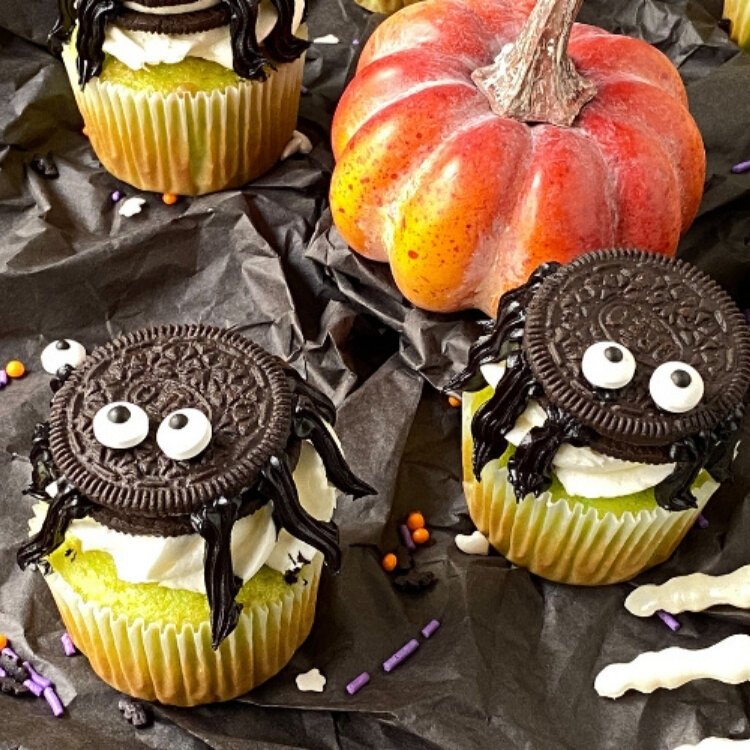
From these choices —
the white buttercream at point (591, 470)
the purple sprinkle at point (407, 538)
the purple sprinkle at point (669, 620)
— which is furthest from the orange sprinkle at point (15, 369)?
the purple sprinkle at point (669, 620)

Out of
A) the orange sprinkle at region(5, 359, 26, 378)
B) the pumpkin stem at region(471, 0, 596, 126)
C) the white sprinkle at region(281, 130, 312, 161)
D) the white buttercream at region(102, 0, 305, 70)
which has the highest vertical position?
the pumpkin stem at region(471, 0, 596, 126)

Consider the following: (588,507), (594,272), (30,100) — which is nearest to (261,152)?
(30,100)

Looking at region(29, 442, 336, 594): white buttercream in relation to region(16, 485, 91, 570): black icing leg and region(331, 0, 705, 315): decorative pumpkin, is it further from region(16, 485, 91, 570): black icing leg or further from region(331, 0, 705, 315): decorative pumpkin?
region(331, 0, 705, 315): decorative pumpkin

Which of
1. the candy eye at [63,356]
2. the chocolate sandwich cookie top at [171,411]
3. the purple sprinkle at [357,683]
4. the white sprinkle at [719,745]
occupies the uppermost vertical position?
the chocolate sandwich cookie top at [171,411]

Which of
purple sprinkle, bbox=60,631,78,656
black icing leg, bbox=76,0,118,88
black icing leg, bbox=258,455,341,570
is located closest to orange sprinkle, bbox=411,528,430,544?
black icing leg, bbox=258,455,341,570

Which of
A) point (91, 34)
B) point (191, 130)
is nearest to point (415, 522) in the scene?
point (191, 130)

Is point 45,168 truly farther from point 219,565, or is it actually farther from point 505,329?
point 219,565

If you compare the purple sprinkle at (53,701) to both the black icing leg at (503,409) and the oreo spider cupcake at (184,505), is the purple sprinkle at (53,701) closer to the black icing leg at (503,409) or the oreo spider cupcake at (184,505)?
the oreo spider cupcake at (184,505)

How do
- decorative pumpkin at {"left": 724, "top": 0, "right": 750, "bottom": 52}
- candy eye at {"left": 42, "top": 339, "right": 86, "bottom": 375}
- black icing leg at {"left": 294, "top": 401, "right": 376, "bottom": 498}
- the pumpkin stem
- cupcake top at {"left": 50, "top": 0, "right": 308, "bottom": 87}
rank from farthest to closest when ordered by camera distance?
1. decorative pumpkin at {"left": 724, "top": 0, "right": 750, "bottom": 52}
2. cupcake top at {"left": 50, "top": 0, "right": 308, "bottom": 87}
3. the pumpkin stem
4. candy eye at {"left": 42, "top": 339, "right": 86, "bottom": 375}
5. black icing leg at {"left": 294, "top": 401, "right": 376, "bottom": 498}
